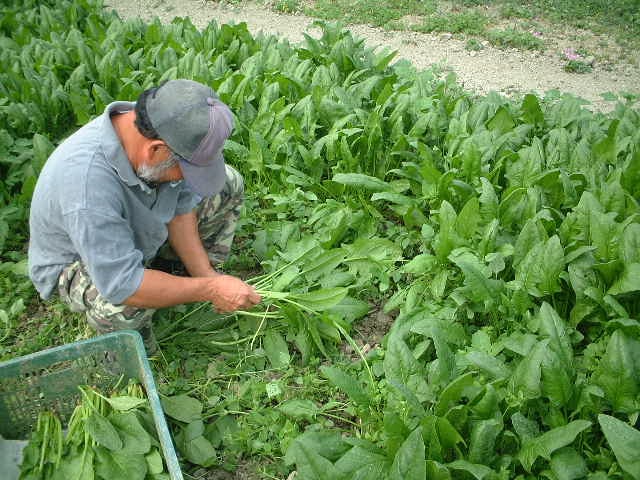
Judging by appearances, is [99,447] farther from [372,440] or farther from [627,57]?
[627,57]

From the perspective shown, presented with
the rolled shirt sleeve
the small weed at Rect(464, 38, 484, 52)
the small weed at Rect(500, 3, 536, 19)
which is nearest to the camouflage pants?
the rolled shirt sleeve

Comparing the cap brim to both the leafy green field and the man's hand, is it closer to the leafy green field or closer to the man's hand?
the man's hand

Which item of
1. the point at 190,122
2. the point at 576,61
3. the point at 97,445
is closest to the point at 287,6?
the point at 576,61

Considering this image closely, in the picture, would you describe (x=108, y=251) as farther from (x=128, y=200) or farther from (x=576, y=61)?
(x=576, y=61)

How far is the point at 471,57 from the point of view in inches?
255

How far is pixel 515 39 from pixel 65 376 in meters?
5.75

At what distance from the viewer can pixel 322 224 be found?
388cm

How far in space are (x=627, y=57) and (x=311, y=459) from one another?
5721 mm

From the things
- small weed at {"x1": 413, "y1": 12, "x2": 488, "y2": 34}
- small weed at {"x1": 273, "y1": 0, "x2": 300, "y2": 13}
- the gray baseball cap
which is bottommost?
small weed at {"x1": 273, "y1": 0, "x2": 300, "y2": 13}

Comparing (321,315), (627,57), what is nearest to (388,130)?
(321,315)

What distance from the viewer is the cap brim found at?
2.51 m

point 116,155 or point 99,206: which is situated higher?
point 116,155

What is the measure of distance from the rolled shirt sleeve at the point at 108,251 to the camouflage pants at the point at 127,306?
0.89ft

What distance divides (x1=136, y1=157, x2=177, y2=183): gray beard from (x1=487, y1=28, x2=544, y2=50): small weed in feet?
16.8
